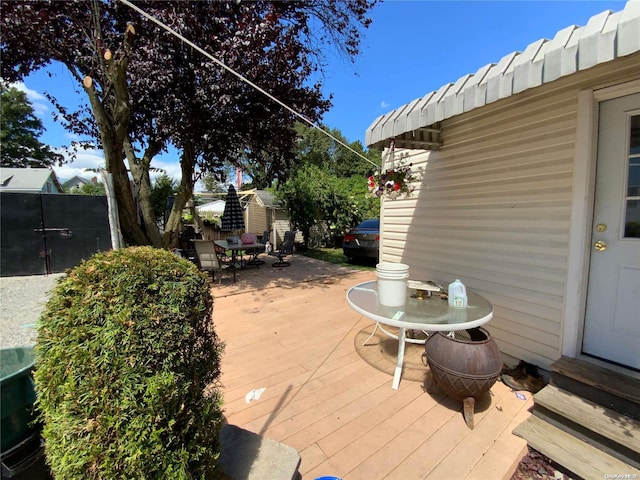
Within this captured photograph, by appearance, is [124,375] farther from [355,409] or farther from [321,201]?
[321,201]

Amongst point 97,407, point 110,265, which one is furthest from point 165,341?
point 110,265

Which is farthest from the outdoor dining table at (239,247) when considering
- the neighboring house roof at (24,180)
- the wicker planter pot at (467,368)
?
the neighboring house roof at (24,180)

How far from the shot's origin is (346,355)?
3016 millimetres

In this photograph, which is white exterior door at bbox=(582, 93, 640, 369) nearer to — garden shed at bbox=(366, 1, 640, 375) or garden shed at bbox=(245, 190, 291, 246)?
garden shed at bbox=(366, 1, 640, 375)

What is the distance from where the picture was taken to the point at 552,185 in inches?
95.5

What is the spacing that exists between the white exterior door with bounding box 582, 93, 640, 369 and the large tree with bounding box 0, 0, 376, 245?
4707 millimetres

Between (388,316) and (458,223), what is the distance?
1.73m

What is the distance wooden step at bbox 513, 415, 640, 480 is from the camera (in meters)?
1.61

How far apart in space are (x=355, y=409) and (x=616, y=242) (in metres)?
2.30

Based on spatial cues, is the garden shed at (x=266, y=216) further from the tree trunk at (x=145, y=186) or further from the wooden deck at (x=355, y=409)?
the wooden deck at (x=355, y=409)

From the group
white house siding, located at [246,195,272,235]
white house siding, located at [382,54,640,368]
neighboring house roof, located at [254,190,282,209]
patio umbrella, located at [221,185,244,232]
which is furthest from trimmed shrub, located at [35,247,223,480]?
white house siding, located at [246,195,272,235]

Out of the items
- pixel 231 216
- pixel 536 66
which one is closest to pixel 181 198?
pixel 231 216

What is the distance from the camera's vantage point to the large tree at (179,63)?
179 inches

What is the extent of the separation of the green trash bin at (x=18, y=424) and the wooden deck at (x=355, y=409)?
1105 mm
